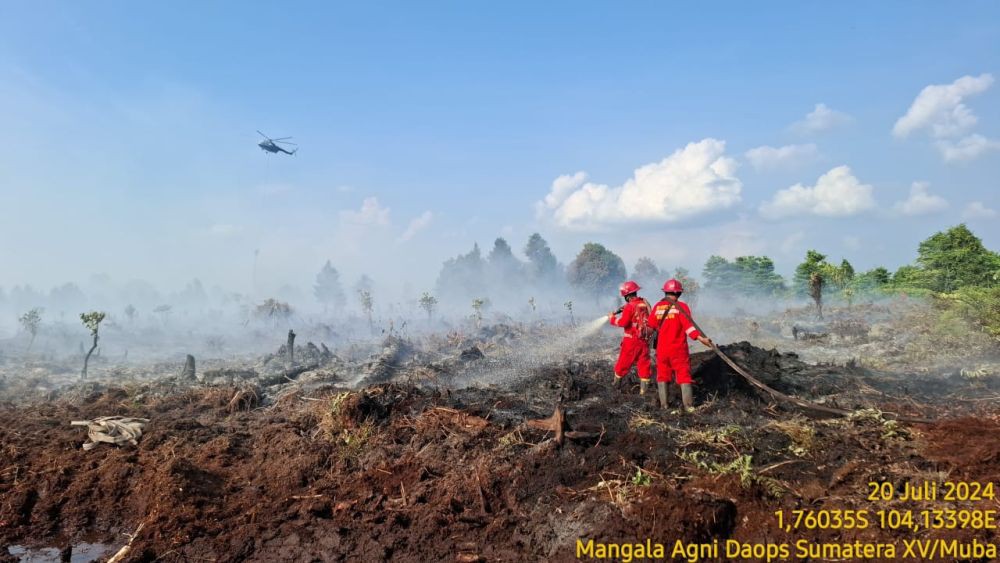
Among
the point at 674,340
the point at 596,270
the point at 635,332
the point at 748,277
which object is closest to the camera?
the point at 674,340

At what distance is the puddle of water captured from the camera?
5094 millimetres

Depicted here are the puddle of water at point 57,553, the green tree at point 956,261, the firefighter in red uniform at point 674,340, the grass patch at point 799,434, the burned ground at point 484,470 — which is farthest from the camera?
the green tree at point 956,261

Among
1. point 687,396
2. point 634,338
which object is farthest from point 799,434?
point 634,338

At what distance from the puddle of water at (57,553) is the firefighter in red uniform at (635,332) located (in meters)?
6.97

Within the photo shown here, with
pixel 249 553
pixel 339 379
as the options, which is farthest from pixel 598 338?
pixel 249 553

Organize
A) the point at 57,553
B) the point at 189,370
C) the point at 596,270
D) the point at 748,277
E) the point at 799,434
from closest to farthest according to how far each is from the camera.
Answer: the point at 57,553 < the point at 799,434 < the point at 189,370 < the point at 748,277 < the point at 596,270

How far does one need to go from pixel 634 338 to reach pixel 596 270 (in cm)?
5239

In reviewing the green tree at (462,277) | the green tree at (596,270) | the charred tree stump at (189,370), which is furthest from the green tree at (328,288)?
the charred tree stump at (189,370)

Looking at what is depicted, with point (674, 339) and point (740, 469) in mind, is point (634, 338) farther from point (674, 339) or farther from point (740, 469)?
point (740, 469)

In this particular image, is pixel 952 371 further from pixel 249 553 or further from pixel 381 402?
pixel 249 553

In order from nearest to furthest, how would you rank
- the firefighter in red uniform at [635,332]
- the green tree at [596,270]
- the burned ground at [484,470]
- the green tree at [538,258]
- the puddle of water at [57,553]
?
the burned ground at [484,470]
the puddle of water at [57,553]
the firefighter in red uniform at [635,332]
the green tree at [596,270]
the green tree at [538,258]

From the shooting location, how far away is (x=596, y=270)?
59531mm

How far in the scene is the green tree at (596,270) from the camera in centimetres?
5966

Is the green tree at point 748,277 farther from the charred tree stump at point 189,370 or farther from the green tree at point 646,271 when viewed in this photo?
the charred tree stump at point 189,370
